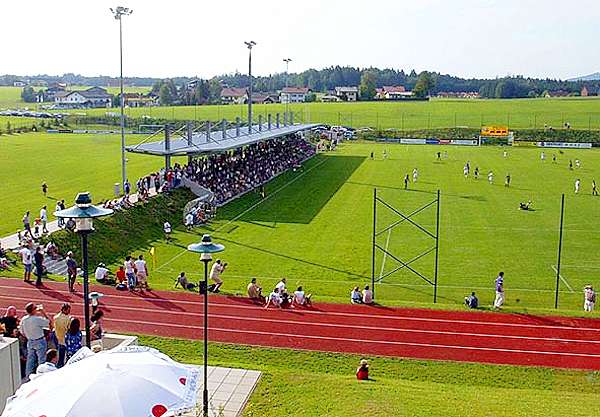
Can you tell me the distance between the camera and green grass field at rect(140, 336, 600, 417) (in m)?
12.3

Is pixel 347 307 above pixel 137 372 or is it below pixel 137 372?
below

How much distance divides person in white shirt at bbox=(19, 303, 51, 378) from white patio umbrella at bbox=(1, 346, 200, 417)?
4.44 meters

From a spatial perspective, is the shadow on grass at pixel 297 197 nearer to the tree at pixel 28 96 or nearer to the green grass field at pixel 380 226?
the green grass field at pixel 380 226

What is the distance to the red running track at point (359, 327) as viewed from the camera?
54.4 feet

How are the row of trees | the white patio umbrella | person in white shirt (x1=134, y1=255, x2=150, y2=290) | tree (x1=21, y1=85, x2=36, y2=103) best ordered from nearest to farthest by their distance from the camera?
1. the white patio umbrella
2. person in white shirt (x1=134, y1=255, x2=150, y2=290)
3. the row of trees
4. tree (x1=21, y1=85, x2=36, y2=103)

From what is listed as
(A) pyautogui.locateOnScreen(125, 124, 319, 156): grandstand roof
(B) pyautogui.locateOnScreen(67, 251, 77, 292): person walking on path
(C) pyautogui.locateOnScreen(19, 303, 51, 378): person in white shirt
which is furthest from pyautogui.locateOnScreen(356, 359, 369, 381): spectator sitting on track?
(A) pyautogui.locateOnScreen(125, 124, 319, 156): grandstand roof

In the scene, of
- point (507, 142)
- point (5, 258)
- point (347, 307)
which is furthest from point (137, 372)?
point (507, 142)

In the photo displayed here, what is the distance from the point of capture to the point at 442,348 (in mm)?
16781

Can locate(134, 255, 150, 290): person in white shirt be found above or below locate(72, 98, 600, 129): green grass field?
below

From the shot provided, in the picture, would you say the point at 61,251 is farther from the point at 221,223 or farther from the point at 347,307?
the point at 347,307

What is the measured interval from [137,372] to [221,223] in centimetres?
2639

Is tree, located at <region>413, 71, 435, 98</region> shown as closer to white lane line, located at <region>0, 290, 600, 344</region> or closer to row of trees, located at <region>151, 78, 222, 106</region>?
row of trees, located at <region>151, 78, 222, 106</region>

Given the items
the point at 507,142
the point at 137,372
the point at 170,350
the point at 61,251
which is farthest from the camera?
the point at 507,142

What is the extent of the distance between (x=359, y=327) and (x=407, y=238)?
1334 centimetres
